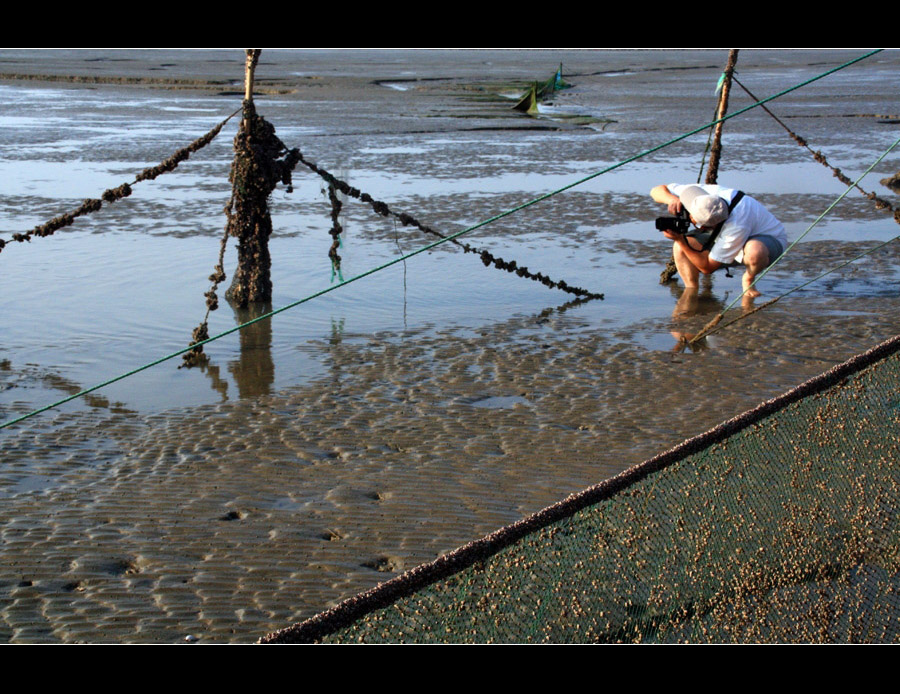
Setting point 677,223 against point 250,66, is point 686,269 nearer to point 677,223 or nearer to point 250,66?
point 677,223

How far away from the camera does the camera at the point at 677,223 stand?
799 centimetres

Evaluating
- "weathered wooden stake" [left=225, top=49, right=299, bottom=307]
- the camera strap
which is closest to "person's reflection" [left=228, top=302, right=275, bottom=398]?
"weathered wooden stake" [left=225, top=49, right=299, bottom=307]

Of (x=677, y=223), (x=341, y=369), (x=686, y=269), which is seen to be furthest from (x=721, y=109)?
(x=341, y=369)

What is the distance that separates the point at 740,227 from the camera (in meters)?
7.87

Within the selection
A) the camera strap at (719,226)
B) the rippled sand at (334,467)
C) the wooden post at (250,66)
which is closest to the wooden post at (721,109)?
the camera strap at (719,226)

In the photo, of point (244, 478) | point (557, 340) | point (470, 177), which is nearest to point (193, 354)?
point (244, 478)

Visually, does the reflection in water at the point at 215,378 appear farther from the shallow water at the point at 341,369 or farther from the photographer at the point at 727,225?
the photographer at the point at 727,225

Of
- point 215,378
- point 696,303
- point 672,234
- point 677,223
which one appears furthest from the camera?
point 696,303

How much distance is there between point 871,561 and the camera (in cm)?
376

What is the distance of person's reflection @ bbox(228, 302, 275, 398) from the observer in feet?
21.0

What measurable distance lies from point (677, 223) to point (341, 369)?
3.28 meters

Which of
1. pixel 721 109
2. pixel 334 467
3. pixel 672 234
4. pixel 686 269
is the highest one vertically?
pixel 721 109

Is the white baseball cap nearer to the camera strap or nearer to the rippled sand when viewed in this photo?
the camera strap

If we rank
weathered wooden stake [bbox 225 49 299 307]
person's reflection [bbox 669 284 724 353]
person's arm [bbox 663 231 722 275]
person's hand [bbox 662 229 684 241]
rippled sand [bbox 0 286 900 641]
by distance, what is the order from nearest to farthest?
rippled sand [bbox 0 286 900 641]
weathered wooden stake [bbox 225 49 299 307]
person's reflection [bbox 669 284 724 353]
person's hand [bbox 662 229 684 241]
person's arm [bbox 663 231 722 275]
